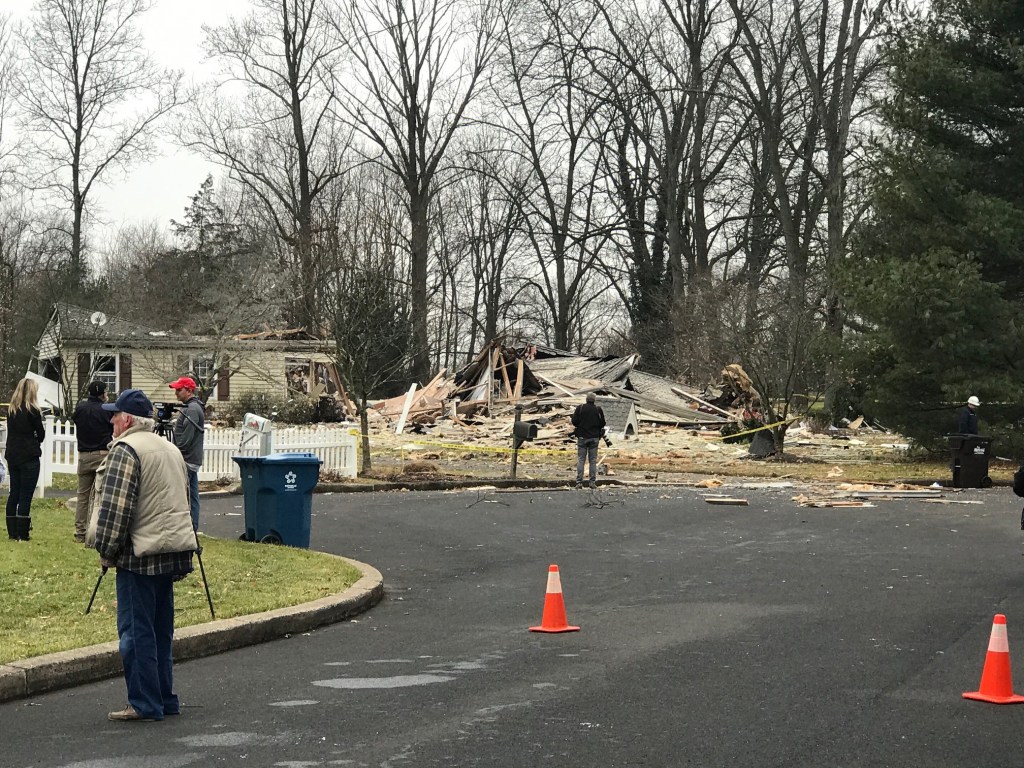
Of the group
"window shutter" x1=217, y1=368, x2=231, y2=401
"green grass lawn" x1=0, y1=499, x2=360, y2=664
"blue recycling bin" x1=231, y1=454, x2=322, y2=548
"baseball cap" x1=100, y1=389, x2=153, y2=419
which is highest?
"window shutter" x1=217, y1=368, x2=231, y2=401

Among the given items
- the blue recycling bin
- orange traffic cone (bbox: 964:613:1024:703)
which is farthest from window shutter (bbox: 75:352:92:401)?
orange traffic cone (bbox: 964:613:1024:703)

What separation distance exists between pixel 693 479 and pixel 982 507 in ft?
24.1

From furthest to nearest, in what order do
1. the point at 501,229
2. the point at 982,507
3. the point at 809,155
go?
the point at 501,229
the point at 809,155
the point at 982,507

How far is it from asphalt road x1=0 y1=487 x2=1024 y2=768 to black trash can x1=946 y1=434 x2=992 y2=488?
8.77 m

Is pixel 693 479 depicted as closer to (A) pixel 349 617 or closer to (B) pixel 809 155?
(A) pixel 349 617

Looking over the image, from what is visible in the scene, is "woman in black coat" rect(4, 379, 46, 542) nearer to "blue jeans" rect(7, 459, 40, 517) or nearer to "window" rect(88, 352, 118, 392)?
"blue jeans" rect(7, 459, 40, 517)

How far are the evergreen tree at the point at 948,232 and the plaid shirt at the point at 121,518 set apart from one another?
22.7 meters

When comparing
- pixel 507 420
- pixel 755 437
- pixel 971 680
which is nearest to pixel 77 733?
pixel 971 680

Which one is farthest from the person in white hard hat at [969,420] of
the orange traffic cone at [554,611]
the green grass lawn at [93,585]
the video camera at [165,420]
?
the orange traffic cone at [554,611]

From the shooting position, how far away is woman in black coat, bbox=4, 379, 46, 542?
14219mm

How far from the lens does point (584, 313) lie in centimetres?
7131

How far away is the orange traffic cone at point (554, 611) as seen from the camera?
10.0 m

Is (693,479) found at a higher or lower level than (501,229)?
lower

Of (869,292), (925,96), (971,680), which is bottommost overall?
(971,680)
